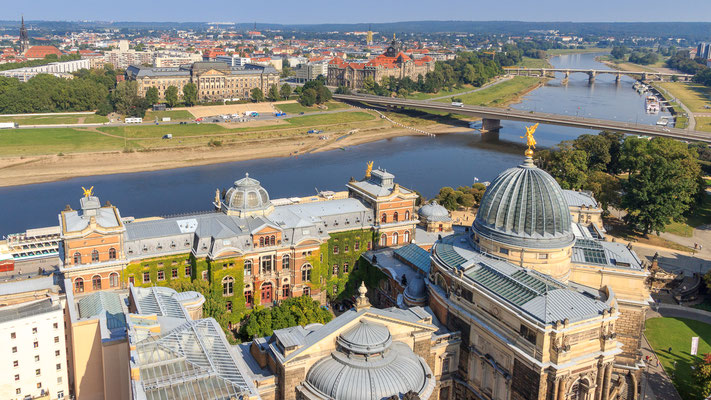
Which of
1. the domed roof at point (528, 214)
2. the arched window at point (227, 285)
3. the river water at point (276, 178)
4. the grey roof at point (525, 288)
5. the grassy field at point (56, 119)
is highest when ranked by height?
the domed roof at point (528, 214)

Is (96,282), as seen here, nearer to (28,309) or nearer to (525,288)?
(28,309)

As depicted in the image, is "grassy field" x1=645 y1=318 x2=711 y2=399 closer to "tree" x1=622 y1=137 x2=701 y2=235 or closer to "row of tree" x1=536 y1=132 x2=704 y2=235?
"tree" x1=622 y1=137 x2=701 y2=235

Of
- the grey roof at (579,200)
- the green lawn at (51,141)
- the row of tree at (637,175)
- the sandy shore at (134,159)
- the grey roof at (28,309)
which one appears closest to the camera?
the grey roof at (28,309)

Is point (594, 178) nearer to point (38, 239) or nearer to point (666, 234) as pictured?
point (666, 234)

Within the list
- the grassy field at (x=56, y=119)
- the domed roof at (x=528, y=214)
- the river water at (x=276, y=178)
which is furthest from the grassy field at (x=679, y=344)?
the grassy field at (x=56, y=119)

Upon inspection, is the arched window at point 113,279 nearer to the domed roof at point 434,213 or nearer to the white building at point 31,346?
the white building at point 31,346

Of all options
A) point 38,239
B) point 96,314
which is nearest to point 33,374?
point 96,314

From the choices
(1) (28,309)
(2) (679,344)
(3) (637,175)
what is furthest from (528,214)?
(3) (637,175)

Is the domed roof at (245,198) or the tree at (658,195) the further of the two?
the tree at (658,195)
